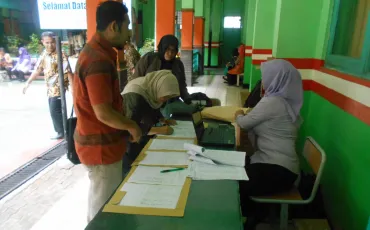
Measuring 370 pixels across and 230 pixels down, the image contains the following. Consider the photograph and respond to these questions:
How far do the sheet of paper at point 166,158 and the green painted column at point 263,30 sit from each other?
4.07 m

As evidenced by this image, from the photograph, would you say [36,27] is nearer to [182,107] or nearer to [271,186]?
[182,107]

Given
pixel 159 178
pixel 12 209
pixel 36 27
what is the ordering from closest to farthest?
pixel 159 178
pixel 12 209
pixel 36 27

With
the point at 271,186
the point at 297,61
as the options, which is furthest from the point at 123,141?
the point at 297,61

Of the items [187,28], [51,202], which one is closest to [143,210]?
[51,202]

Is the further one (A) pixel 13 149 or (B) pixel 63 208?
(A) pixel 13 149

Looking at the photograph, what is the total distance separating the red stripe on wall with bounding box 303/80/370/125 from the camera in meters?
1.68

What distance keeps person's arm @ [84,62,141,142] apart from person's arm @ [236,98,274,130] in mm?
827

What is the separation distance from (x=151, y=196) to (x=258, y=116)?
0.90m

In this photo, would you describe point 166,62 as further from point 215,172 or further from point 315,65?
point 215,172

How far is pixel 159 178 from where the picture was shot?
1.33 m

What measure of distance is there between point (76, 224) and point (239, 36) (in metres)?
12.5

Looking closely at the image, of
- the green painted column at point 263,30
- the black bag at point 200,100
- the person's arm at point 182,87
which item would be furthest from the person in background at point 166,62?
the green painted column at point 263,30

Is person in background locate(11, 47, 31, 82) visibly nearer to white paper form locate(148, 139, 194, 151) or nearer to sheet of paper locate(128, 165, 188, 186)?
white paper form locate(148, 139, 194, 151)

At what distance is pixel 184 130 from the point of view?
2.03m
